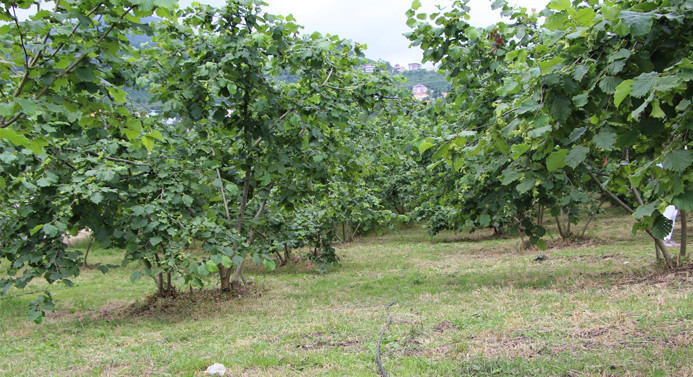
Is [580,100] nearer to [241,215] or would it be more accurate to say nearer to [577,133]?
[577,133]

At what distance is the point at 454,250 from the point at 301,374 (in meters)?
10.3

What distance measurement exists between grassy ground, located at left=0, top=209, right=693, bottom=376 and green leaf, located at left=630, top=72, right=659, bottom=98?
6.52 ft

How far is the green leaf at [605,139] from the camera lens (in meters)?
2.12

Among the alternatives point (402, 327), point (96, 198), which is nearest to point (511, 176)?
point (402, 327)

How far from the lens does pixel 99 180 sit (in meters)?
5.26

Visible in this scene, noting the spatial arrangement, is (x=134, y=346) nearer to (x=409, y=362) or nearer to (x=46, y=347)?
A: (x=46, y=347)

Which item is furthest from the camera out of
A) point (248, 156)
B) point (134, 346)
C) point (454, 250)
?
point (454, 250)

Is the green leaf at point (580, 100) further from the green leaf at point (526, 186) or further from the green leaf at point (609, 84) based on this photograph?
the green leaf at point (526, 186)

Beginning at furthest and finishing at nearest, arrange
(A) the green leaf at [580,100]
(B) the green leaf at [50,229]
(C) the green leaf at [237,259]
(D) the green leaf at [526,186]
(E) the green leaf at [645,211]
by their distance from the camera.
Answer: (C) the green leaf at [237,259] → (B) the green leaf at [50,229] → (D) the green leaf at [526,186] → (A) the green leaf at [580,100] → (E) the green leaf at [645,211]

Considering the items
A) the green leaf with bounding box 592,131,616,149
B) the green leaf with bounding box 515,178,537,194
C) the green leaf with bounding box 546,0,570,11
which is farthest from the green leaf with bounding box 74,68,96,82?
the green leaf with bounding box 592,131,616,149

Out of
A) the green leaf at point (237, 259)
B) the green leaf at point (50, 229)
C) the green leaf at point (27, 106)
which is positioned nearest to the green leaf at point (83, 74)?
the green leaf at point (27, 106)

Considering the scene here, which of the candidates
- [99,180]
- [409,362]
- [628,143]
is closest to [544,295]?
[409,362]

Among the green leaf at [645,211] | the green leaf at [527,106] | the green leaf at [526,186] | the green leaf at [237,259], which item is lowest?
the green leaf at [237,259]

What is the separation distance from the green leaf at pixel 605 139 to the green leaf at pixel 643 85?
299mm
